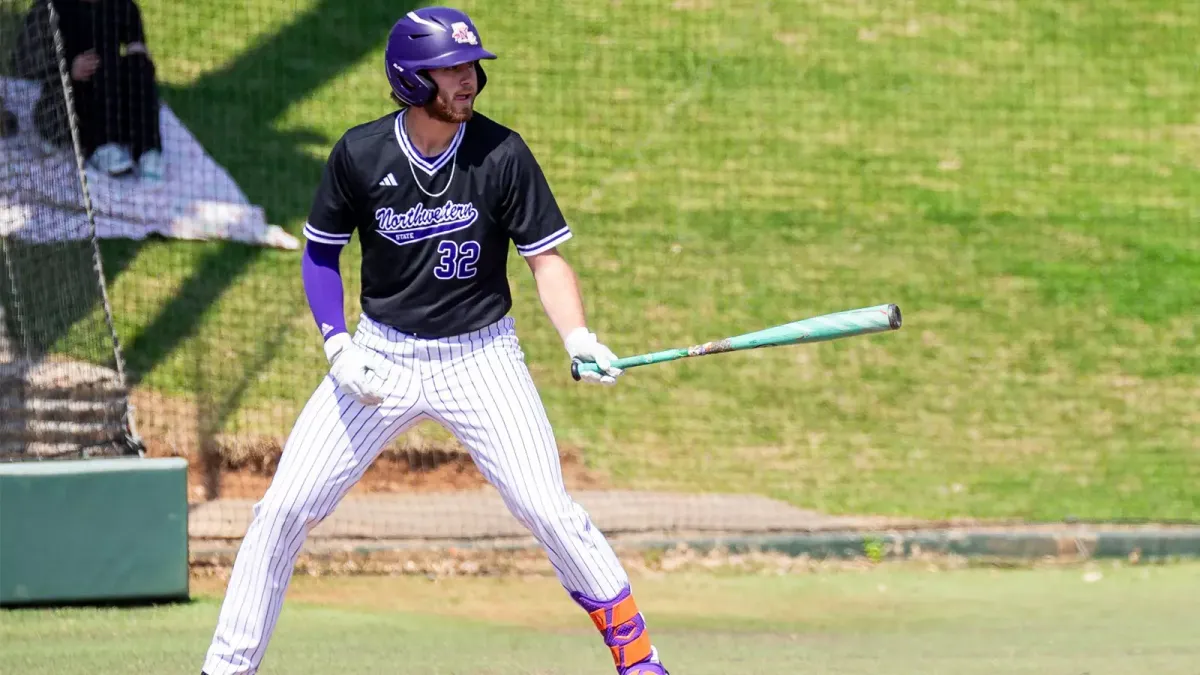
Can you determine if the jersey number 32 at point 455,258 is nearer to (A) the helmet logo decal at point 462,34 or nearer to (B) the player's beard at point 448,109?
(B) the player's beard at point 448,109

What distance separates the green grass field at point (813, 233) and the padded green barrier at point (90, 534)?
85.3 inches

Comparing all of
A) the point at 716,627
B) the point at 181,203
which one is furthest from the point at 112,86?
the point at 716,627

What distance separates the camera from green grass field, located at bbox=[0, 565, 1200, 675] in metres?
5.55

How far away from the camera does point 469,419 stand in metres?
4.46

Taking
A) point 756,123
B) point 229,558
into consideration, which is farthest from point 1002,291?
point 229,558

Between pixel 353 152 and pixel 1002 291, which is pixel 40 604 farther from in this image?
pixel 1002 291

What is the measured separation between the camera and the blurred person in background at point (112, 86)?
995 centimetres

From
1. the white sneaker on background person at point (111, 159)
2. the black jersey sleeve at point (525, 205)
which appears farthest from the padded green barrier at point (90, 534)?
the white sneaker on background person at point (111, 159)

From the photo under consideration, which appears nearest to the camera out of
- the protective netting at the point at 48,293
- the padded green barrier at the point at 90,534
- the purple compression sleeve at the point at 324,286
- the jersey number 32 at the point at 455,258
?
the jersey number 32 at the point at 455,258

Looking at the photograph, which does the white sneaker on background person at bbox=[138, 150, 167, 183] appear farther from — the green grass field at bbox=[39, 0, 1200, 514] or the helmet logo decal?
the helmet logo decal

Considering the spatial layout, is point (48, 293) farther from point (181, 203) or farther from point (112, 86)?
point (112, 86)

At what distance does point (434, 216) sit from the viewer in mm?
4426

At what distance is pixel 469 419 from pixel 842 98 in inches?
302

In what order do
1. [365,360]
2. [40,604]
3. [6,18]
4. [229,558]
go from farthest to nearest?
[6,18] → [229,558] → [40,604] → [365,360]
